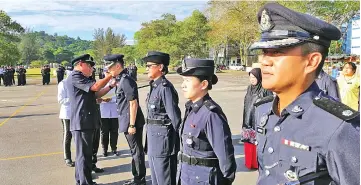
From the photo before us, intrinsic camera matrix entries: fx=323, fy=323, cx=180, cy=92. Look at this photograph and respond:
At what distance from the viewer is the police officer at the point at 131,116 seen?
176 inches

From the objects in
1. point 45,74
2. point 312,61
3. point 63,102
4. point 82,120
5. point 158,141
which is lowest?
point 158,141

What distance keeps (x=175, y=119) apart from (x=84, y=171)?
1547 mm

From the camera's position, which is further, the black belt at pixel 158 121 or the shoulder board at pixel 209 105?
the black belt at pixel 158 121

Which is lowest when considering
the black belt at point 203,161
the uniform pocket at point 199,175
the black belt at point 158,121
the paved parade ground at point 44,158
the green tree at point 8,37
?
the paved parade ground at point 44,158

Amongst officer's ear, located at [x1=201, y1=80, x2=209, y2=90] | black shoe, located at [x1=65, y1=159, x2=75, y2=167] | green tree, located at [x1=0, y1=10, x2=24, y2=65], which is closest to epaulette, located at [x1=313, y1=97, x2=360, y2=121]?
officer's ear, located at [x1=201, y1=80, x2=209, y2=90]

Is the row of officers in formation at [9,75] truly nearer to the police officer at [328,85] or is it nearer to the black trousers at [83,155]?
the black trousers at [83,155]

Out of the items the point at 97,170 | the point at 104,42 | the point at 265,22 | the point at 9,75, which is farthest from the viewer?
the point at 104,42

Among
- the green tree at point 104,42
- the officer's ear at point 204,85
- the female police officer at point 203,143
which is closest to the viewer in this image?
the female police officer at point 203,143

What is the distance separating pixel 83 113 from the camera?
4.38 meters

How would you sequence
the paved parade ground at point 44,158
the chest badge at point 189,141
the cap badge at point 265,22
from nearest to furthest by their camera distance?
1. the cap badge at point 265,22
2. the chest badge at point 189,141
3. the paved parade ground at point 44,158

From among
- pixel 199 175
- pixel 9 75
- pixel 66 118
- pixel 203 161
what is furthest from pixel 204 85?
pixel 9 75

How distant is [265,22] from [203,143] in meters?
1.50

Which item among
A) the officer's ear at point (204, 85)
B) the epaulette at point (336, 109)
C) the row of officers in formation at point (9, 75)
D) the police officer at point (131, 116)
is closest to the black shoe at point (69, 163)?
the police officer at point (131, 116)

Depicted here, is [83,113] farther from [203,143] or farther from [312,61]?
[312,61]
